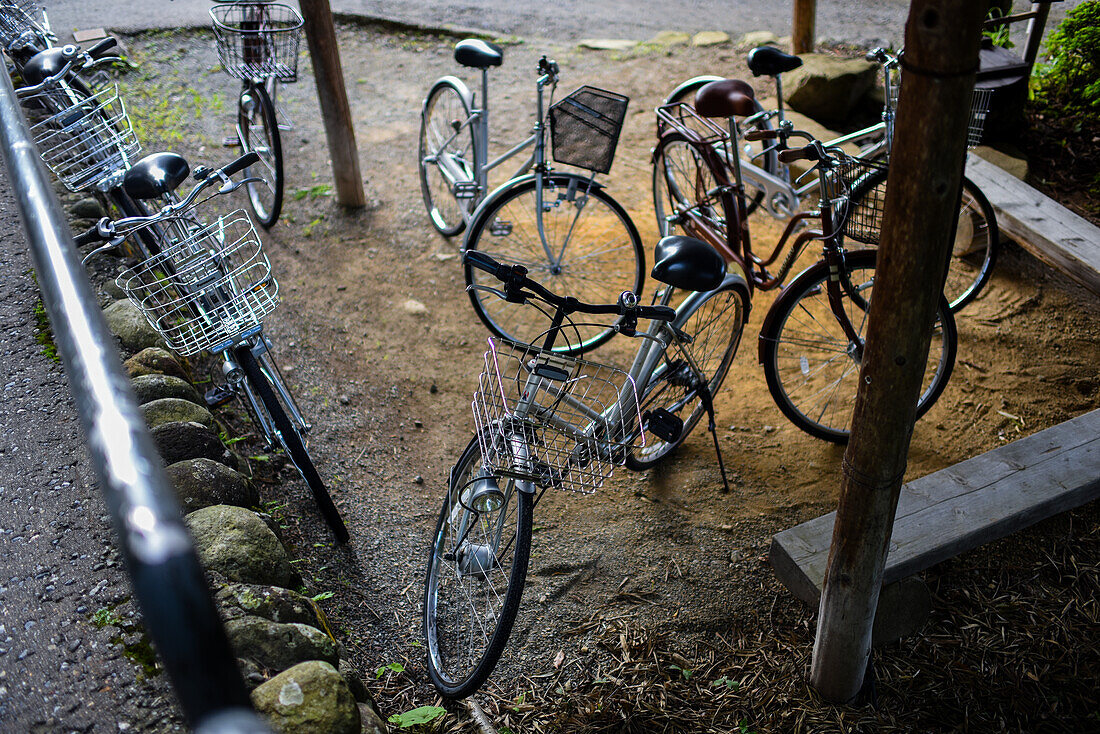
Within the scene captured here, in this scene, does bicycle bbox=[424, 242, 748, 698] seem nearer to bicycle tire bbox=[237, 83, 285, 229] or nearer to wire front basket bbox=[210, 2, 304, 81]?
bicycle tire bbox=[237, 83, 285, 229]

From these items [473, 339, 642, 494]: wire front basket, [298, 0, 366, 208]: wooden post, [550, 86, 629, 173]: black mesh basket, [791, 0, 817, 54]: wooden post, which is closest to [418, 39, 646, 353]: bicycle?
[550, 86, 629, 173]: black mesh basket

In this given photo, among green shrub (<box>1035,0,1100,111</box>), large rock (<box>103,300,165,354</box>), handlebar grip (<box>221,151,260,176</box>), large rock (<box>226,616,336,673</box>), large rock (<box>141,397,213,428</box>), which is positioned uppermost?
handlebar grip (<box>221,151,260,176</box>)

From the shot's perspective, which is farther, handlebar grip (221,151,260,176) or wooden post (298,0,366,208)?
wooden post (298,0,366,208)

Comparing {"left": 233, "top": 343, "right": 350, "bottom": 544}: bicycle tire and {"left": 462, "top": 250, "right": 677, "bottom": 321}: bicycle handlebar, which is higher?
{"left": 462, "top": 250, "right": 677, "bottom": 321}: bicycle handlebar

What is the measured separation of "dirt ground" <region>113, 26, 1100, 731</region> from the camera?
2.75 meters

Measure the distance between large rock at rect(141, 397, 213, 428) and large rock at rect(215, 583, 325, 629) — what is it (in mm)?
809

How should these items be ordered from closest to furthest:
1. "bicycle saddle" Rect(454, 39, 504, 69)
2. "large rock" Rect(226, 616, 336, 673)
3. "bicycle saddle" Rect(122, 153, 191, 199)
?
"large rock" Rect(226, 616, 336, 673), "bicycle saddle" Rect(122, 153, 191, 199), "bicycle saddle" Rect(454, 39, 504, 69)

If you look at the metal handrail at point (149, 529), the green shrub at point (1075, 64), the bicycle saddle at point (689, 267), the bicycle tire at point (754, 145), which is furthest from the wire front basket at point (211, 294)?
the green shrub at point (1075, 64)

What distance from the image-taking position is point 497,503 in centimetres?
257

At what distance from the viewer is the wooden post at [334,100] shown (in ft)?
15.9

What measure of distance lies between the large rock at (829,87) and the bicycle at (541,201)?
223cm

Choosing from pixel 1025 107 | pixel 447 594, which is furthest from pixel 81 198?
pixel 1025 107

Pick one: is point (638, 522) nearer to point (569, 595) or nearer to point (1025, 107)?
point (569, 595)

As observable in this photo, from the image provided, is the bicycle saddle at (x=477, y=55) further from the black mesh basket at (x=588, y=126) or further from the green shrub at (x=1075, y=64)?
the green shrub at (x=1075, y=64)
